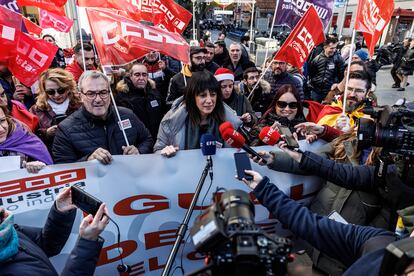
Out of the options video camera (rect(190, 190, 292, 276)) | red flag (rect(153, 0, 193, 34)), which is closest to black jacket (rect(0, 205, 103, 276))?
video camera (rect(190, 190, 292, 276))

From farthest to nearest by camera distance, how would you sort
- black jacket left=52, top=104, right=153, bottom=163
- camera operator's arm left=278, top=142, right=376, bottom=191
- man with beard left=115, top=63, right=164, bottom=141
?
man with beard left=115, top=63, right=164, bottom=141, black jacket left=52, top=104, right=153, bottom=163, camera operator's arm left=278, top=142, right=376, bottom=191

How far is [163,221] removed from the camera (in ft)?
7.79

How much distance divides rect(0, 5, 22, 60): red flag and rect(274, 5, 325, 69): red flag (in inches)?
121

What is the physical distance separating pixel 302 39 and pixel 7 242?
3791 mm

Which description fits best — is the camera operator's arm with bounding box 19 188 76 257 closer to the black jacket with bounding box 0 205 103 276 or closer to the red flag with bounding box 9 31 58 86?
the black jacket with bounding box 0 205 103 276

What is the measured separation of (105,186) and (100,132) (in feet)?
1.93

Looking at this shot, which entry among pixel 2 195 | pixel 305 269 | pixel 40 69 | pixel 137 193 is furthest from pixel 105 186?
pixel 40 69

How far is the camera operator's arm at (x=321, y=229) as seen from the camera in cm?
159

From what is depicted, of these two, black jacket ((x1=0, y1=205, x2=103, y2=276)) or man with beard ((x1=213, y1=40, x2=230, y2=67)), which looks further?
man with beard ((x1=213, y1=40, x2=230, y2=67))

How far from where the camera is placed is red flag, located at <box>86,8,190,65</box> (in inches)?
119

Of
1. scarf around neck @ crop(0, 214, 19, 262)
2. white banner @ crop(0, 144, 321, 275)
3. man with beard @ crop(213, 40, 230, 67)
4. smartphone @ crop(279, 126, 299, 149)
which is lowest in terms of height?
white banner @ crop(0, 144, 321, 275)

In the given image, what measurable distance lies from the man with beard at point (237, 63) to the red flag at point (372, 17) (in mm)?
2958

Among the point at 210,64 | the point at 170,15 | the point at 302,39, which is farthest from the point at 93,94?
the point at 210,64

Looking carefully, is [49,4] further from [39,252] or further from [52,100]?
[39,252]
